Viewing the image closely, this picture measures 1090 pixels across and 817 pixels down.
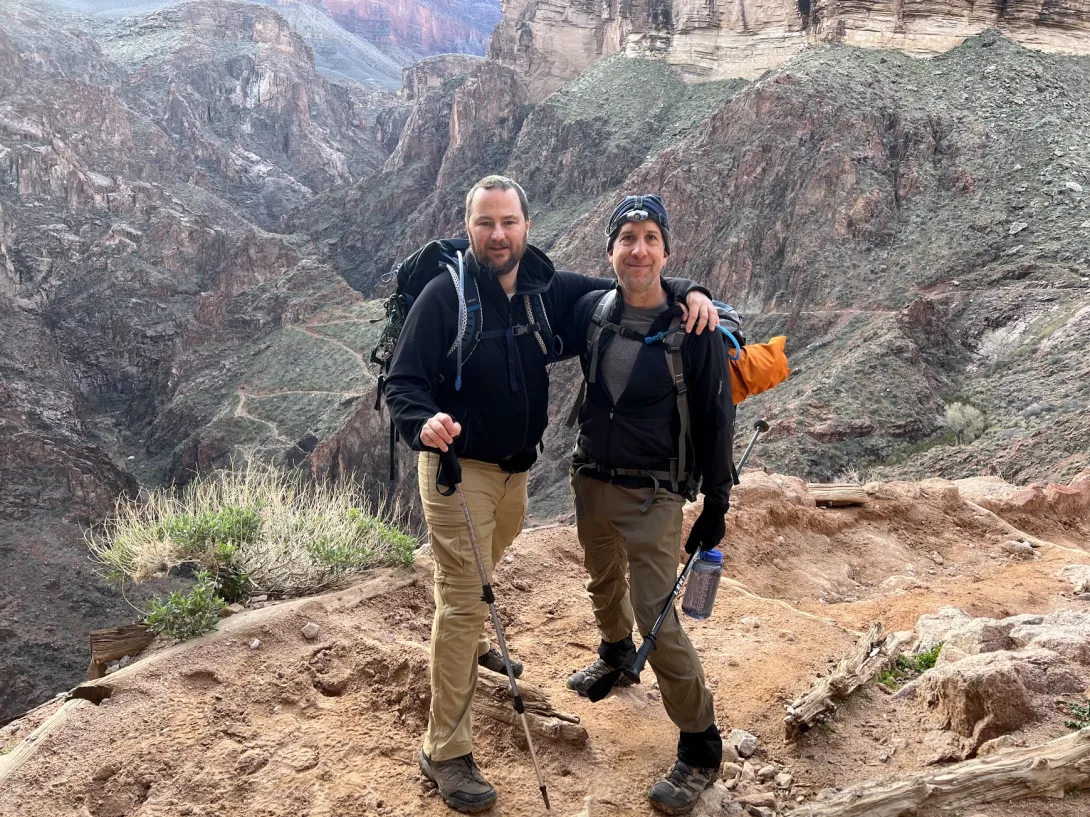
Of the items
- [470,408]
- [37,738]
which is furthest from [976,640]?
Answer: [37,738]

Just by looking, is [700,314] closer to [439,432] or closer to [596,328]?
[596,328]

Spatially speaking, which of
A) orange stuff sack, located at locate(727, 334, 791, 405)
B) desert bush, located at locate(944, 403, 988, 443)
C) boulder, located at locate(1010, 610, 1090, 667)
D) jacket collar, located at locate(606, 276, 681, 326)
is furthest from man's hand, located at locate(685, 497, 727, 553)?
desert bush, located at locate(944, 403, 988, 443)

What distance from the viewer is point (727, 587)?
5973 millimetres

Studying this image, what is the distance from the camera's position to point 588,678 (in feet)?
13.6

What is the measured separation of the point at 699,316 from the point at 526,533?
3585 mm

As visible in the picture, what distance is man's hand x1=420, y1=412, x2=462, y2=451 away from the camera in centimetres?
298

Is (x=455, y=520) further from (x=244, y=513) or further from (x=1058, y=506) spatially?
(x=1058, y=506)

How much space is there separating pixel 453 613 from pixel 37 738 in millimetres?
1887

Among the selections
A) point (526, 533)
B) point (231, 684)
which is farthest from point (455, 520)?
point (526, 533)

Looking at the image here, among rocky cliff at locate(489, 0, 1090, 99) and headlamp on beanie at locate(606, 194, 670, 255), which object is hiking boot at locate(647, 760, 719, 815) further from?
rocky cliff at locate(489, 0, 1090, 99)

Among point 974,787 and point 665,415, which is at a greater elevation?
point 665,415

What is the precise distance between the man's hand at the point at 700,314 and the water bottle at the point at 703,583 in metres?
1.03

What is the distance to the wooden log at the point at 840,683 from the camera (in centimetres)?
360

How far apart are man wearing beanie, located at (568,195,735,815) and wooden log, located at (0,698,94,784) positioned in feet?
8.15
